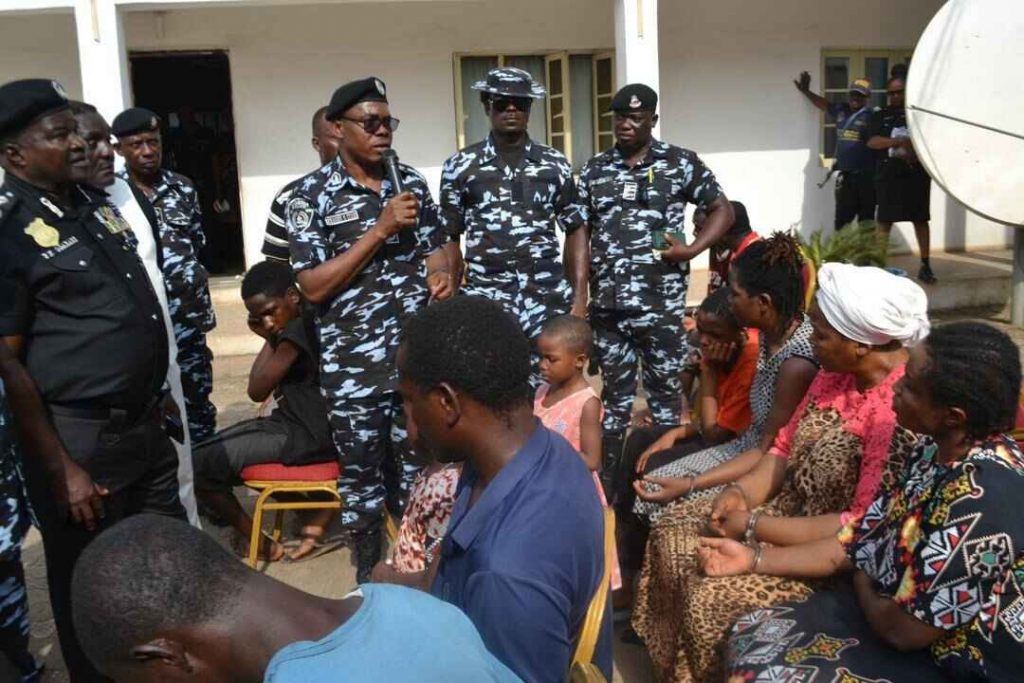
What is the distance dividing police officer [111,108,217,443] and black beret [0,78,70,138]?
192cm

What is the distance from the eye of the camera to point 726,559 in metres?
2.59

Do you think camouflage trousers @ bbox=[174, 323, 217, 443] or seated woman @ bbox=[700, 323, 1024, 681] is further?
camouflage trousers @ bbox=[174, 323, 217, 443]

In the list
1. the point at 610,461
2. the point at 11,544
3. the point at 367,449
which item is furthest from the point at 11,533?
the point at 610,461

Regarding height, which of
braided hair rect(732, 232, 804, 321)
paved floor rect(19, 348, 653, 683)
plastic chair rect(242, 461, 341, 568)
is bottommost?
paved floor rect(19, 348, 653, 683)

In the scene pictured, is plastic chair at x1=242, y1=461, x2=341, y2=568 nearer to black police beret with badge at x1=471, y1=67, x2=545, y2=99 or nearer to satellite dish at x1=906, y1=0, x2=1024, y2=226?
black police beret with badge at x1=471, y1=67, x2=545, y2=99

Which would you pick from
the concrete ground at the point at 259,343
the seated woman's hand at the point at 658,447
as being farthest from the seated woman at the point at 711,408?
the concrete ground at the point at 259,343

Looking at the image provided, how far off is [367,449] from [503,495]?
196 cm

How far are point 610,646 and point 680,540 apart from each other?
981mm

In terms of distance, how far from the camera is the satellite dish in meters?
6.20

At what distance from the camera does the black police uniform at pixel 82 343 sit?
8.20ft

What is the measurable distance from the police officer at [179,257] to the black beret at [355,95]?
5.13 feet

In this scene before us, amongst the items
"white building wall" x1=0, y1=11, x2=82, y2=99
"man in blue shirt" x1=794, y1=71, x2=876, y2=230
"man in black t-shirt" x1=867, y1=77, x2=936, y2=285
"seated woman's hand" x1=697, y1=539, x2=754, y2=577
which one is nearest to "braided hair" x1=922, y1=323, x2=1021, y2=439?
"seated woman's hand" x1=697, y1=539, x2=754, y2=577

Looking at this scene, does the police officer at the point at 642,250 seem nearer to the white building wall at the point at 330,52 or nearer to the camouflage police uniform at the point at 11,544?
the camouflage police uniform at the point at 11,544

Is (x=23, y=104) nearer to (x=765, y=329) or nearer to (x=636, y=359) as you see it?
(x=765, y=329)
